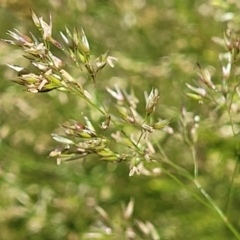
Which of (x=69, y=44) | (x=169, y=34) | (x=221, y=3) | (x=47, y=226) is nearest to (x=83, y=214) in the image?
(x=47, y=226)

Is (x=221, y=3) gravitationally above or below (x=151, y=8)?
above

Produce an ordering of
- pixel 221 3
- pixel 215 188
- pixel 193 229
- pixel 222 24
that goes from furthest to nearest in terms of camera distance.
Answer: pixel 222 24 < pixel 215 188 < pixel 193 229 < pixel 221 3

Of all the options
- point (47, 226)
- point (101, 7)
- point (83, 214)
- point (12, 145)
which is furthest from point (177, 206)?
point (101, 7)

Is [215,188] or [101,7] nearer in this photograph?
[215,188]

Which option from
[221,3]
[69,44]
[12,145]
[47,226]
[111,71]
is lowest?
[47,226]

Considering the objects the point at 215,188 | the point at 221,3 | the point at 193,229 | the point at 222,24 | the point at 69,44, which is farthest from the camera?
the point at 222,24

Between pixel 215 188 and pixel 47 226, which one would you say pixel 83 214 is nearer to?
pixel 47 226
